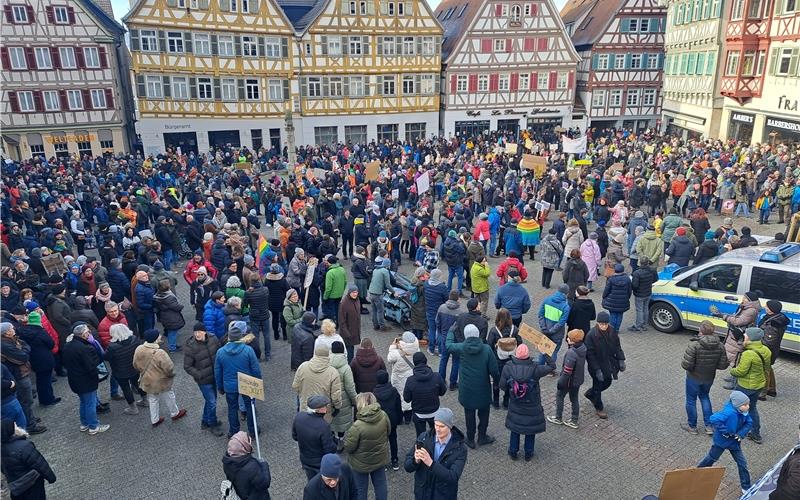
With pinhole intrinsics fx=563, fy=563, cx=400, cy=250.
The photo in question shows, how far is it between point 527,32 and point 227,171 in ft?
82.4

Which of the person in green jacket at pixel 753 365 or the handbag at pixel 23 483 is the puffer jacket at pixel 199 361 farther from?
the person in green jacket at pixel 753 365

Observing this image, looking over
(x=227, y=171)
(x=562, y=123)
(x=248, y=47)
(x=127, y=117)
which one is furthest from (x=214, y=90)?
(x=562, y=123)

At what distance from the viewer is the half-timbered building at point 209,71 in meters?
32.7

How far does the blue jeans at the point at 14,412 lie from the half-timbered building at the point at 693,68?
3617cm

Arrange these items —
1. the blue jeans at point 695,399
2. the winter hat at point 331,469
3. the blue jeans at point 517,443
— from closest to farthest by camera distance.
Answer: the winter hat at point 331,469 → the blue jeans at point 517,443 → the blue jeans at point 695,399

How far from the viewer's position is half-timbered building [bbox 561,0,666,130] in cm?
4116

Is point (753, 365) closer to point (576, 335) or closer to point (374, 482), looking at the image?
point (576, 335)

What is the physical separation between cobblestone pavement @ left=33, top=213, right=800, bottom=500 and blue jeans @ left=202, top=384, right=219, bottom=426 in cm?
20

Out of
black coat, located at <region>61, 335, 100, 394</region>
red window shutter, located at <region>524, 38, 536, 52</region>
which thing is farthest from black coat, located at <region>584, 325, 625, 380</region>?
red window shutter, located at <region>524, 38, 536, 52</region>

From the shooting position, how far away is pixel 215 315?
9336 millimetres

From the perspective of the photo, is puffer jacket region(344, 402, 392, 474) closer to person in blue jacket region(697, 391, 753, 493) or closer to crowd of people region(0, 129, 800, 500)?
crowd of people region(0, 129, 800, 500)

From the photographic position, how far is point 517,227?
15.6 m

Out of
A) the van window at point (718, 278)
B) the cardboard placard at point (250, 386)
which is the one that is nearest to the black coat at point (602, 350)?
the van window at point (718, 278)

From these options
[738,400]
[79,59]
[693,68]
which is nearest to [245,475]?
[738,400]
